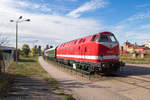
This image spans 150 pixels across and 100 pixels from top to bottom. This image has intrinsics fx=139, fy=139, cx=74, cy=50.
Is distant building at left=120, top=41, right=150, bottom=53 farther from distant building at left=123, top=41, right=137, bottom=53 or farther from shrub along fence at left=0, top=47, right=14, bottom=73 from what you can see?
shrub along fence at left=0, top=47, right=14, bottom=73

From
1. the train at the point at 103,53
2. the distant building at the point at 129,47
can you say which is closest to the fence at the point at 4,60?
the train at the point at 103,53

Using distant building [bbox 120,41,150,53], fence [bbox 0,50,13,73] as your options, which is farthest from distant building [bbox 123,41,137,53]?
fence [bbox 0,50,13,73]

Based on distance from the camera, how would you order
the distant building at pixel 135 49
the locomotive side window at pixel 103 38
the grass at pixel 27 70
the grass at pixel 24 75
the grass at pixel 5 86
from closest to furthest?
the grass at pixel 5 86 < the grass at pixel 24 75 < the locomotive side window at pixel 103 38 < the grass at pixel 27 70 < the distant building at pixel 135 49

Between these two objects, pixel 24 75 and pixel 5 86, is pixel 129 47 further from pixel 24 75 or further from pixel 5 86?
pixel 5 86

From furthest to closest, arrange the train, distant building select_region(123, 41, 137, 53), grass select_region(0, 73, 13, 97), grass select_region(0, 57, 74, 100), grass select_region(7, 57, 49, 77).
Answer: distant building select_region(123, 41, 137, 53) < grass select_region(7, 57, 49, 77) < the train < grass select_region(0, 57, 74, 100) < grass select_region(0, 73, 13, 97)

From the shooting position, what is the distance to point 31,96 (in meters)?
6.29

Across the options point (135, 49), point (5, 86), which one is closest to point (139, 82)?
point (5, 86)

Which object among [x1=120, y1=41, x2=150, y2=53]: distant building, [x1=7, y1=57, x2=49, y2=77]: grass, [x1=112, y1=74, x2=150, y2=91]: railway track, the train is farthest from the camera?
[x1=120, y1=41, x2=150, y2=53]: distant building

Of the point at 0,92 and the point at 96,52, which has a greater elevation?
the point at 96,52

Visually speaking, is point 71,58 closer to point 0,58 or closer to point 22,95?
point 0,58

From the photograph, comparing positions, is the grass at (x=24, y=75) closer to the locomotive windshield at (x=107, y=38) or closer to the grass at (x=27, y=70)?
the grass at (x=27, y=70)

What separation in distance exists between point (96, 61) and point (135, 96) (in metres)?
5.10

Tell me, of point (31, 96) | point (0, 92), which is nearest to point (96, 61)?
point (31, 96)

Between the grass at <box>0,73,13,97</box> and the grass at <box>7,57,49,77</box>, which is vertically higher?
the grass at <box>0,73,13,97</box>
